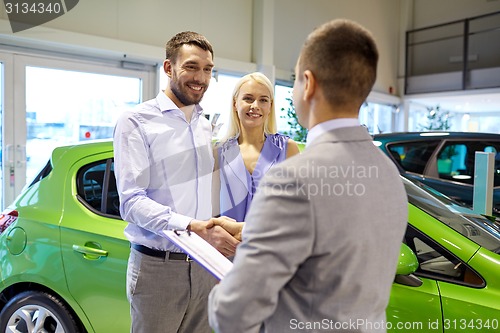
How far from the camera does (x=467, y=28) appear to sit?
9.40 meters

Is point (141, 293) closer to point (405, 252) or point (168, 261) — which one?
point (168, 261)

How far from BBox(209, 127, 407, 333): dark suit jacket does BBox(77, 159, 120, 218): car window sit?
135 cm

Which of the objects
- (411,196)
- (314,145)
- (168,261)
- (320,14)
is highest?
(320,14)

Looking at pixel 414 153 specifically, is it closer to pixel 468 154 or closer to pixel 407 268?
pixel 468 154

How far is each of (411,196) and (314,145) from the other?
4.03 feet

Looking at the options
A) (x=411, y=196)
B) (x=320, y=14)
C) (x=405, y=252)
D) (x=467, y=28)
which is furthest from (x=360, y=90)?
(x=467, y=28)

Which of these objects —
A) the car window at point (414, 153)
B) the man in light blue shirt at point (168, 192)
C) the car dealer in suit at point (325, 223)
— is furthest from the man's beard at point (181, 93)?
the car window at point (414, 153)

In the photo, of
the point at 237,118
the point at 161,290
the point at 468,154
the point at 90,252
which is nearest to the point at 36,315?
the point at 90,252

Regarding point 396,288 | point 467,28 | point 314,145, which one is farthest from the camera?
point 467,28

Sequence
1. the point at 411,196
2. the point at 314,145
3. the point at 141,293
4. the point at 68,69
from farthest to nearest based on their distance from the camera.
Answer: the point at 68,69
the point at 411,196
the point at 141,293
the point at 314,145

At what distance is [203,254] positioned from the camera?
1.06 meters

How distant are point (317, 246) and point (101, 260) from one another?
141 cm

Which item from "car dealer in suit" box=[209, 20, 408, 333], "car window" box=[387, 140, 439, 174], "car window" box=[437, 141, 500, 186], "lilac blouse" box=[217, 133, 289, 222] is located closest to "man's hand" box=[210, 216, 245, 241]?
"lilac blouse" box=[217, 133, 289, 222]

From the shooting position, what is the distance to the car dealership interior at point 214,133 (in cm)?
168
